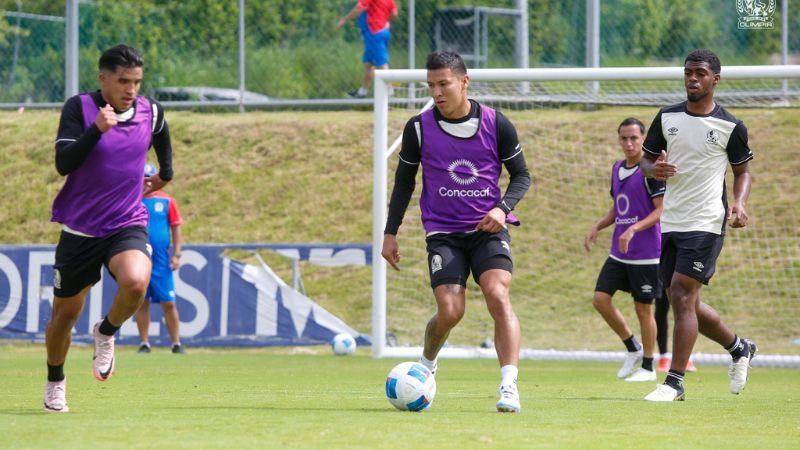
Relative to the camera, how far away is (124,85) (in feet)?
24.1

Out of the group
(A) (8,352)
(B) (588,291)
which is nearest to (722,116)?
(B) (588,291)

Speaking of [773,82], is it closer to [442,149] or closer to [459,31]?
[459,31]

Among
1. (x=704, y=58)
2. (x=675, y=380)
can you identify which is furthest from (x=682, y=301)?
(x=704, y=58)

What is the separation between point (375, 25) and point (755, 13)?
18.7ft

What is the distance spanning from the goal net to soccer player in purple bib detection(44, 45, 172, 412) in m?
6.80

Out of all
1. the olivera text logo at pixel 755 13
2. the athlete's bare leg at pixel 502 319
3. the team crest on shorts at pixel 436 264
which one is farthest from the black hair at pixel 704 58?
the olivera text logo at pixel 755 13

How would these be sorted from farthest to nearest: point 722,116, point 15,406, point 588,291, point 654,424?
point 588,291, point 722,116, point 15,406, point 654,424

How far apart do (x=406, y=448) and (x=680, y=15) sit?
608 inches

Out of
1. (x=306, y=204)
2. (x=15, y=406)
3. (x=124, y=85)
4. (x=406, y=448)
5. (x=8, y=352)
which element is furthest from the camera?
(x=306, y=204)

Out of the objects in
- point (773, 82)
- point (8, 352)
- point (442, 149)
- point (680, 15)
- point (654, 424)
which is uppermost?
point (680, 15)

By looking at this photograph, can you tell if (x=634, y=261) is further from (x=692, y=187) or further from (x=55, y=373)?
(x=55, y=373)

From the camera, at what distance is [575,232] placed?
18047mm

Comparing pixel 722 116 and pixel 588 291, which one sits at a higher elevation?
pixel 722 116

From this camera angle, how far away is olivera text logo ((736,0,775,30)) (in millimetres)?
18500
